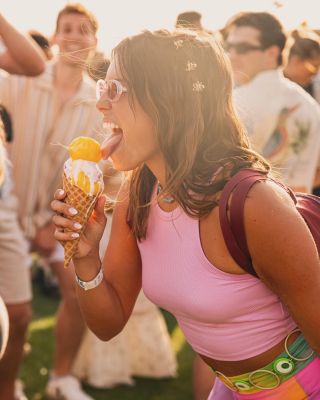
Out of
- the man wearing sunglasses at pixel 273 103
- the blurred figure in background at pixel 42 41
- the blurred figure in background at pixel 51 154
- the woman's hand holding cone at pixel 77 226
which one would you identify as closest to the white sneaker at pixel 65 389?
the blurred figure in background at pixel 51 154

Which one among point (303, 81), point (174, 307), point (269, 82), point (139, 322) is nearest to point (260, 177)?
point (174, 307)

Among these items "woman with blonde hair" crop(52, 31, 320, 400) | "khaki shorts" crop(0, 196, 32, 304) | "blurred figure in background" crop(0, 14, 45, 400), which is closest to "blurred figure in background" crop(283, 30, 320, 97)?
"blurred figure in background" crop(0, 14, 45, 400)

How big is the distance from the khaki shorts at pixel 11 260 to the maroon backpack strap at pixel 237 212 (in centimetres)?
240

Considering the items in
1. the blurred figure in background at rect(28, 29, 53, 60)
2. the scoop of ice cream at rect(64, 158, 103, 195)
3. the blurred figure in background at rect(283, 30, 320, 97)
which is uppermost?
the scoop of ice cream at rect(64, 158, 103, 195)

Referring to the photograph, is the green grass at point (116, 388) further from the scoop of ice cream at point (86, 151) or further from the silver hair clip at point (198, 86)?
the silver hair clip at point (198, 86)

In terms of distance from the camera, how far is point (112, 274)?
266 cm

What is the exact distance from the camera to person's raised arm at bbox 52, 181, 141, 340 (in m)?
2.49

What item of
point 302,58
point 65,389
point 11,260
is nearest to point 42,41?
point 302,58

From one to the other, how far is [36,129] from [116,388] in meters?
1.66

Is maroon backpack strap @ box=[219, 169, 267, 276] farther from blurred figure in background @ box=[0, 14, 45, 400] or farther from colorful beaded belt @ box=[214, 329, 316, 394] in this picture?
blurred figure in background @ box=[0, 14, 45, 400]

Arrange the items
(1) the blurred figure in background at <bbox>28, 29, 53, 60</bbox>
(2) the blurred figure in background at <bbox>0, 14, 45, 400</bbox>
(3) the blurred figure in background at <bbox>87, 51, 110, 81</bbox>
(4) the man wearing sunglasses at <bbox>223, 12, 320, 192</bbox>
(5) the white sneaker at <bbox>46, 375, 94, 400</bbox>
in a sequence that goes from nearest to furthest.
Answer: (3) the blurred figure in background at <bbox>87, 51, 110, 81</bbox>, (2) the blurred figure in background at <bbox>0, 14, 45, 400</bbox>, (4) the man wearing sunglasses at <bbox>223, 12, 320, 192</bbox>, (5) the white sneaker at <bbox>46, 375, 94, 400</bbox>, (1) the blurred figure in background at <bbox>28, 29, 53, 60</bbox>

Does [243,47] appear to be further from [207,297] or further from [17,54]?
[207,297]

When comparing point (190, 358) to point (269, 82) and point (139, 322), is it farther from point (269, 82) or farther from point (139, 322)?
point (269, 82)

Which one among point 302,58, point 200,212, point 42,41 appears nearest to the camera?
point 200,212
